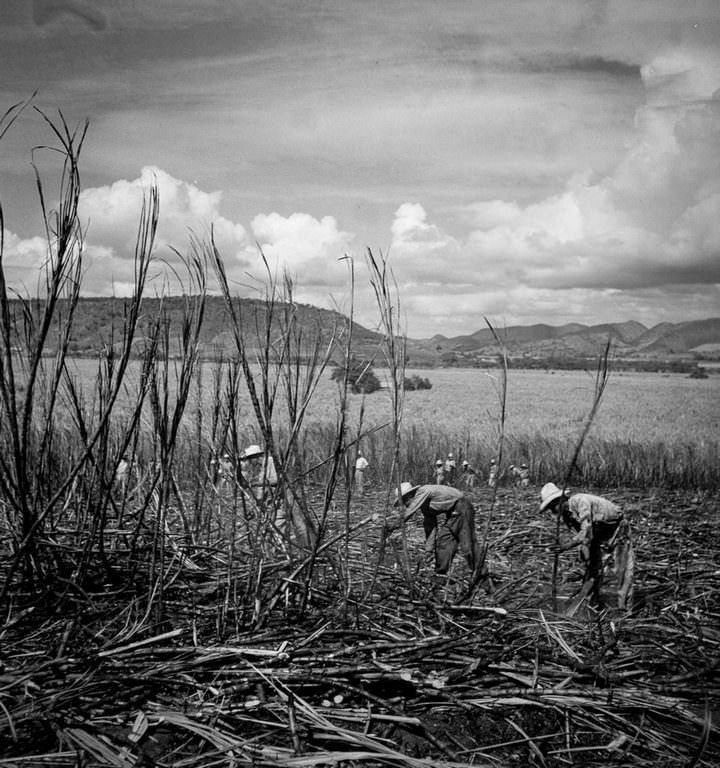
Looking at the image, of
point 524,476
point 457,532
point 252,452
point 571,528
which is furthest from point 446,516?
point 524,476

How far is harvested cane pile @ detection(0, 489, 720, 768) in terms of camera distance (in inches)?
83.4

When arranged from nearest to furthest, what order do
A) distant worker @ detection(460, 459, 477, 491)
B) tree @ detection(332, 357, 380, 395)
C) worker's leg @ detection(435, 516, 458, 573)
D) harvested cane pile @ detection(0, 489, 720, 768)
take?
1. harvested cane pile @ detection(0, 489, 720, 768)
2. tree @ detection(332, 357, 380, 395)
3. worker's leg @ detection(435, 516, 458, 573)
4. distant worker @ detection(460, 459, 477, 491)

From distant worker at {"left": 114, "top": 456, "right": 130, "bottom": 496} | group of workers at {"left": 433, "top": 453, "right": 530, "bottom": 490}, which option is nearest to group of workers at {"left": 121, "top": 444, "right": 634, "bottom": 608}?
distant worker at {"left": 114, "top": 456, "right": 130, "bottom": 496}

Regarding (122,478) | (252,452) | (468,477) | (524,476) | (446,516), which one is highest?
(252,452)

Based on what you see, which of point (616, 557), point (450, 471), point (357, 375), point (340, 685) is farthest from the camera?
point (450, 471)

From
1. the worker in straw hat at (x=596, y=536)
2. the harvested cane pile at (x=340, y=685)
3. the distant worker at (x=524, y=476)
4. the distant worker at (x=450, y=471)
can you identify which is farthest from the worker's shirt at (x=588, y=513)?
the distant worker at (x=524, y=476)

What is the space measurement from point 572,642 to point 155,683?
181 cm

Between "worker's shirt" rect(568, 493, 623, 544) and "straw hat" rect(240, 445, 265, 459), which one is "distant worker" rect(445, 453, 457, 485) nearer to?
"straw hat" rect(240, 445, 265, 459)

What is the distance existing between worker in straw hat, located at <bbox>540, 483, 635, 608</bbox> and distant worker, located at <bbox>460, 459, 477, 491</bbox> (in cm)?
451

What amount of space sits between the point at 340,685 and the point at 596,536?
4.01 meters

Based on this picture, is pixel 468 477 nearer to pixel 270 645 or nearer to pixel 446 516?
pixel 446 516

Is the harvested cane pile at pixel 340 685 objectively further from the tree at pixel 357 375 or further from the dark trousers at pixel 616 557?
the dark trousers at pixel 616 557

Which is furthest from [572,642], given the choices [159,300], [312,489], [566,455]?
[566,455]

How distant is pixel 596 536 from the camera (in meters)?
5.73
